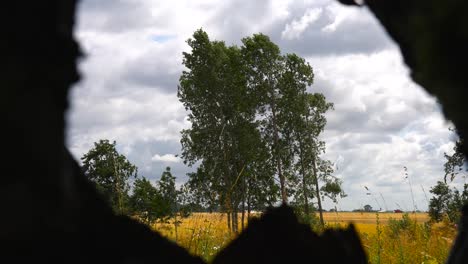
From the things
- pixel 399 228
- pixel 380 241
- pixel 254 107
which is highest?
pixel 254 107

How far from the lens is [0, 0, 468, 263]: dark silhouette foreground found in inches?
38.3

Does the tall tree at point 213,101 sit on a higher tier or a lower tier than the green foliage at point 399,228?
higher

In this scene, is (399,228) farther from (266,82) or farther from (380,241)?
(266,82)

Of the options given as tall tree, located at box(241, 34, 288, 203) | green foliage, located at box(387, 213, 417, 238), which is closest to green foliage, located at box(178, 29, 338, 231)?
tall tree, located at box(241, 34, 288, 203)

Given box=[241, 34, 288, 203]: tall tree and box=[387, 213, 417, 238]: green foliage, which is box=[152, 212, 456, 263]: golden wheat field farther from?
box=[241, 34, 288, 203]: tall tree

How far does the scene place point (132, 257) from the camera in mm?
1420

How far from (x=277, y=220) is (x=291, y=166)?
49942 mm

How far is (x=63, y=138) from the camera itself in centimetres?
109

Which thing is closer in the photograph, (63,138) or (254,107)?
(63,138)

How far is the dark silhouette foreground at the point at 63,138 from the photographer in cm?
97

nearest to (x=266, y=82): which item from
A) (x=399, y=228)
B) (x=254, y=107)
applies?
(x=254, y=107)

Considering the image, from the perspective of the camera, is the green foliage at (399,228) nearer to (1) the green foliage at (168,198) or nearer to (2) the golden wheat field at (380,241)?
(2) the golden wheat field at (380,241)

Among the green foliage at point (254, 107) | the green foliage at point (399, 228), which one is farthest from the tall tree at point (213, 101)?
the green foliage at point (399, 228)

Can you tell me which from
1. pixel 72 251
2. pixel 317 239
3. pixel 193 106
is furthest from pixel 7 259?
pixel 193 106
